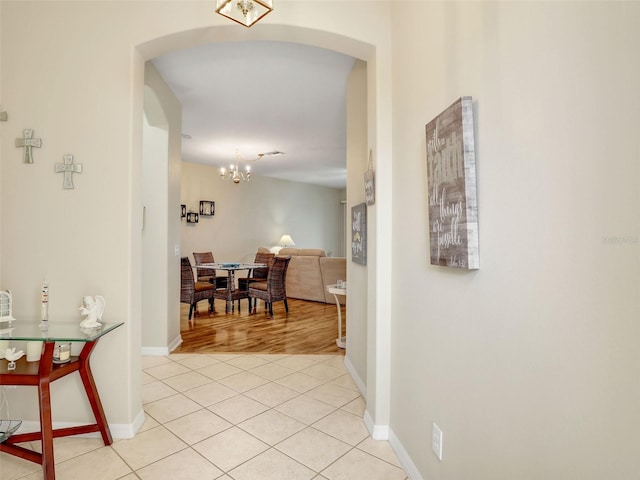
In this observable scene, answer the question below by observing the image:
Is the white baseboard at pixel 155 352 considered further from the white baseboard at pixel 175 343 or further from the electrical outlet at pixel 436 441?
the electrical outlet at pixel 436 441

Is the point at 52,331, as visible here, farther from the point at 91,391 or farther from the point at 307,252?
the point at 307,252

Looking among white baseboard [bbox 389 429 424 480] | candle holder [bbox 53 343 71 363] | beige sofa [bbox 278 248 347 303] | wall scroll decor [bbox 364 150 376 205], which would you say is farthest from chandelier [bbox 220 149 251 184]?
white baseboard [bbox 389 429 424 480]

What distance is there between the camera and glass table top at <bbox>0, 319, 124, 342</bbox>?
71.7 inches

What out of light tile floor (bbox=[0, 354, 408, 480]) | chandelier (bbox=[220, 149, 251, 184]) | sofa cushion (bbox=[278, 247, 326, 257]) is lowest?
light tile floor (bbox=[0, 354, 408, 480])

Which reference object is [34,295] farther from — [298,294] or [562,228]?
[298,294]

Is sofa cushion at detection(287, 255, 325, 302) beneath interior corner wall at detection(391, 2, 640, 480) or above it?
beneath

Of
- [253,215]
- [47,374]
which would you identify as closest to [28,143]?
[47,374]

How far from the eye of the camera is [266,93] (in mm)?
3973

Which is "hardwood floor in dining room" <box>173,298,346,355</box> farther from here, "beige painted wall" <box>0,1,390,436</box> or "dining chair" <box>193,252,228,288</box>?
"beige painted wall" <box>0,1,390,436</box>

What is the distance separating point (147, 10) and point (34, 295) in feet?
6.22

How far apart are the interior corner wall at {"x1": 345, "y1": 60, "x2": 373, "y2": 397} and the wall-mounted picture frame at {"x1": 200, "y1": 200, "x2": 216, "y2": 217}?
210 inches

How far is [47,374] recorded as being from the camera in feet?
6.05

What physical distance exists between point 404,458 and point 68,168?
2560mm

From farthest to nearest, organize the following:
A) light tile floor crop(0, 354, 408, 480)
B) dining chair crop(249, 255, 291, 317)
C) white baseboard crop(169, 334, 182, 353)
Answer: dining chair crop(249, 255, 291, 317) < white baseboard crop(169, 334, 182, 353) < light tile floor crop(0, 354, 408, 480)
